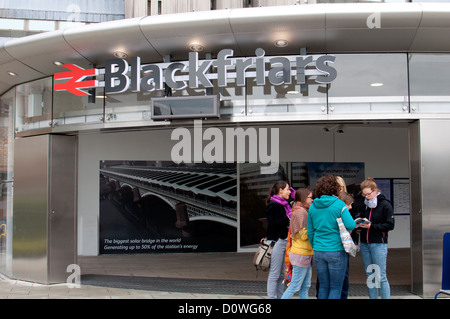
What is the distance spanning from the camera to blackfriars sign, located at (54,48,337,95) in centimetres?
712

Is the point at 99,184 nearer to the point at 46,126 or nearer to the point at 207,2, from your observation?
the point at 46,126

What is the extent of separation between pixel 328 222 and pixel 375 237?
1197 mm

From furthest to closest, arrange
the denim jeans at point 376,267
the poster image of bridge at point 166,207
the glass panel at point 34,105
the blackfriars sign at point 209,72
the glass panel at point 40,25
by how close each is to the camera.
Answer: the poster image of bridge at point 166,207, the glass panel at point 40,25, the glass panel at point 34,105, the blackfriars sign at point 209,72, the denim jeans at point 376,267

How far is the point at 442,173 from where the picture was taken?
6.99 metres

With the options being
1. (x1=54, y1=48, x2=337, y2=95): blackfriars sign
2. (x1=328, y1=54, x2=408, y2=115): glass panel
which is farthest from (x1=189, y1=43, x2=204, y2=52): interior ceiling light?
(x1=328, y1=54, x2=408, y2=115): glass panel

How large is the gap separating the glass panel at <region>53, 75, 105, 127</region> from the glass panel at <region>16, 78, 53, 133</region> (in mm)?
213

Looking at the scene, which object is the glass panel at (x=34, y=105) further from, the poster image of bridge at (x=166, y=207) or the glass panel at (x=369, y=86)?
the glass panel at (x=369, y=86)

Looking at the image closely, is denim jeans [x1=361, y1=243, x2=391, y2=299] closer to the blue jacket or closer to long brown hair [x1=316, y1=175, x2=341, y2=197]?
the blue jacket

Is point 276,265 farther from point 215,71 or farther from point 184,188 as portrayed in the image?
point 184,188

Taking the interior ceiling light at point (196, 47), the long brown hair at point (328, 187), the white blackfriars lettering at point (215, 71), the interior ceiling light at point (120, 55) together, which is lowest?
the long brown hair at point (328, 187)

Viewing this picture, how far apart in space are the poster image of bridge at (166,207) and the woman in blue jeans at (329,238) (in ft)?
23.9

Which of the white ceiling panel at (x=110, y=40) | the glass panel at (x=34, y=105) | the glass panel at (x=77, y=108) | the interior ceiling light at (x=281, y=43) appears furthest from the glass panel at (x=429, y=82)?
the glass panel at (x=34, y=105)

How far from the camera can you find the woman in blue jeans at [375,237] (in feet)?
18.8

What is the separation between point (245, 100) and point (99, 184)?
20.0 feet
